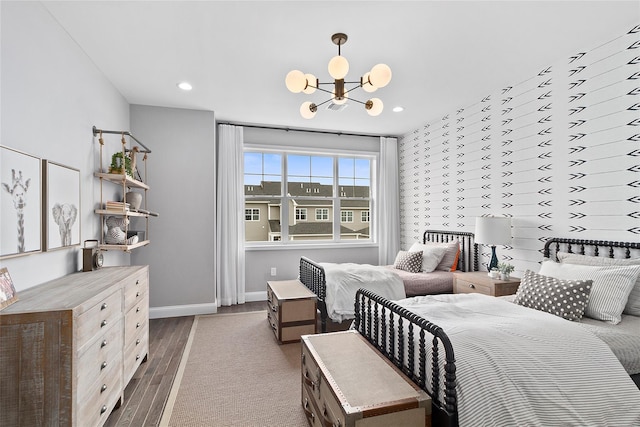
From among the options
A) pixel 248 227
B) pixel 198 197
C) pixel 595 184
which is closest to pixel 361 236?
pixel 248 227

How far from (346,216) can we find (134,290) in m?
3.78

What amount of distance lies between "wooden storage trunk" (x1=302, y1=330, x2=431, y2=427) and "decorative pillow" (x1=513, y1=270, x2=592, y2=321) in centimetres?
133

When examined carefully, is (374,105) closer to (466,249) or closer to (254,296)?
(466,249)

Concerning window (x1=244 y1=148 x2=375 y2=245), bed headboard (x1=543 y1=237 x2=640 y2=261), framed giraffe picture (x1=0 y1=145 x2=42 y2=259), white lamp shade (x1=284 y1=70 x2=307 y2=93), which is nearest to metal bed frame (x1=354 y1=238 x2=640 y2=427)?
bed headboard (x1=543 y1=237 x2=640 y2=261)

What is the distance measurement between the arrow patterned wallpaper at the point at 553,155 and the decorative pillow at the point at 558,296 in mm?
778

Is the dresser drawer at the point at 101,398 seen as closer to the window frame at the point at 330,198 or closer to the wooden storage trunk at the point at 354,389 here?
the wooden storage trunk at the point at 354,389

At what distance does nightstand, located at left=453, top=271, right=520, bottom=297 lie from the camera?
3.18 m

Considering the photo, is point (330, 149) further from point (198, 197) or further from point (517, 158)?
point (517, 158)

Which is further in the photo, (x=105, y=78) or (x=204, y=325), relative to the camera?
(x=204, y=325)

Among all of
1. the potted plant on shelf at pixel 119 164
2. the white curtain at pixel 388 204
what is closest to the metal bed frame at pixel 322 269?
the white curtain at pixel 388 204

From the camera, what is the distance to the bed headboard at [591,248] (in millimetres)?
2455

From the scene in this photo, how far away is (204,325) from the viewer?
3.86m

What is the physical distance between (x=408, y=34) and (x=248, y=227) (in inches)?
146

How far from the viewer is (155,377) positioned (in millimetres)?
2631
